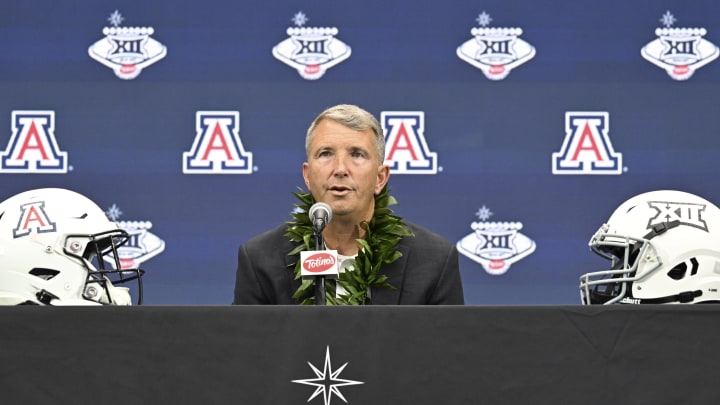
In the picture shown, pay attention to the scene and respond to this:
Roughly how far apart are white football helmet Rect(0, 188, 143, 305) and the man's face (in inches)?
23.0

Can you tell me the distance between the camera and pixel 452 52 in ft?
13.2

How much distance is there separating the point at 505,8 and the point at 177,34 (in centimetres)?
138

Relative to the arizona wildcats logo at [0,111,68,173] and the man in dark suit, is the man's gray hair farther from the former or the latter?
the arizona wildcats logo at [0,111,68,173]

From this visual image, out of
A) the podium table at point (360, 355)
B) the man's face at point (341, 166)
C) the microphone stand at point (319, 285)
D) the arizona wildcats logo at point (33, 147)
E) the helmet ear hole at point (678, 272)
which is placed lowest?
the podium table at point (360, 355)

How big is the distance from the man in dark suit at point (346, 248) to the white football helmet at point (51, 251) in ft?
1.33

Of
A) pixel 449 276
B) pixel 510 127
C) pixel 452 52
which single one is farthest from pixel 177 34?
pixel 449 276

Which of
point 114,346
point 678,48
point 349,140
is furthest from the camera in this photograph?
point 678,48

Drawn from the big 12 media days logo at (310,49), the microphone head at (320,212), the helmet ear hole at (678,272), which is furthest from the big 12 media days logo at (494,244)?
the microphone head at (320,212)

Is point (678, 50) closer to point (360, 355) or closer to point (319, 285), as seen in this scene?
point (319, 285)

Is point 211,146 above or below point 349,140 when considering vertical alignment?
above

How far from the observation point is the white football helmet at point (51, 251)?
2.52 meters

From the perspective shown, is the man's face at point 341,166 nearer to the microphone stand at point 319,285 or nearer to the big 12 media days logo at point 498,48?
the microphone stand at point 319,285

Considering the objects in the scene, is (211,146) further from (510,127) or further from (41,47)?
(510,127)

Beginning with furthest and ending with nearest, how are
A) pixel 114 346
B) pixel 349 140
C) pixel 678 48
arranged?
pixel 678 48 → pixel 349 140 → pixel 114 346
